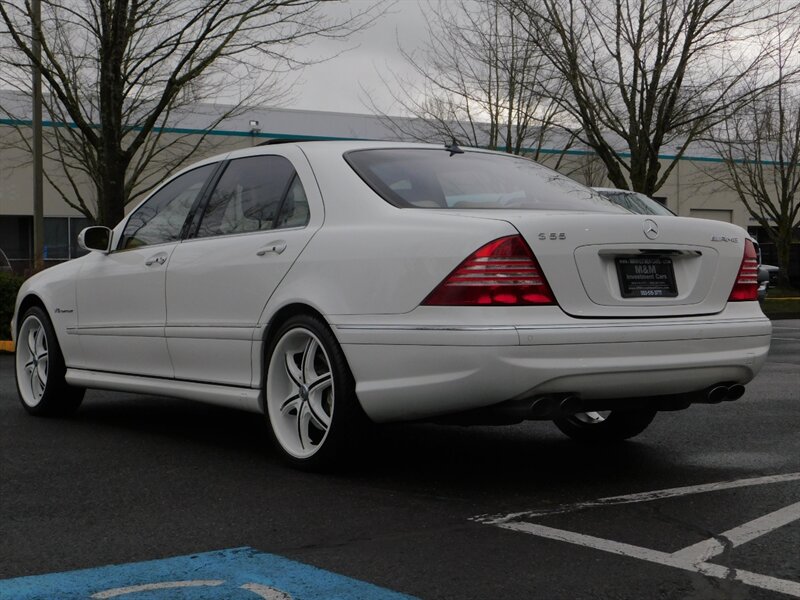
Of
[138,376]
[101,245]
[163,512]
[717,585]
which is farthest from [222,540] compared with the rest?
[101,245]

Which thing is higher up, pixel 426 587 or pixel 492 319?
pixel 492 319

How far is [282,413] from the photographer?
559 centimetres

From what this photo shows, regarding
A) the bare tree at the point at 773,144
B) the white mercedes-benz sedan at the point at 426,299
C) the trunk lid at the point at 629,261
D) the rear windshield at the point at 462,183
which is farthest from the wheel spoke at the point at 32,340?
the bare tree at the point at 773,144

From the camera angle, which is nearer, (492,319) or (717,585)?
(717,585)

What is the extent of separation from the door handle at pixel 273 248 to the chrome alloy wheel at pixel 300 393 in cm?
42

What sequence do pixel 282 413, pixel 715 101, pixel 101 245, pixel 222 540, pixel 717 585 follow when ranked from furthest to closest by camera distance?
pixel 715 101, pixel 101 245, pixel 282 413, pixel 222 540, pixel 717 585

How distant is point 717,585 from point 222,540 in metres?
1.73

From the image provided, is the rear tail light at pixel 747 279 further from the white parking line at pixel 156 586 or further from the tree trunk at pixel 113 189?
the tree trunk at pixel 113 189

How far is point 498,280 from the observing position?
4.72 metres

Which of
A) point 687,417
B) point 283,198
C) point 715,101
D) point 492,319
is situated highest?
point 715,101

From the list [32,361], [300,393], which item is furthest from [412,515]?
[32,361]

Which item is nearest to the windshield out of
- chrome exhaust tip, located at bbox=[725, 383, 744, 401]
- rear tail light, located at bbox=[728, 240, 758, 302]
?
rear tail light, located at bbox=[728, 240, 758, 302]

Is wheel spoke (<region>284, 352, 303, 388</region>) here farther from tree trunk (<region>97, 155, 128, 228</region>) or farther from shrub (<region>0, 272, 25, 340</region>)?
tree trunk (<region>97, 155, 128, 228</region>)

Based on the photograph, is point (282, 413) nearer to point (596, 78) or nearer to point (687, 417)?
point (687, 417)
